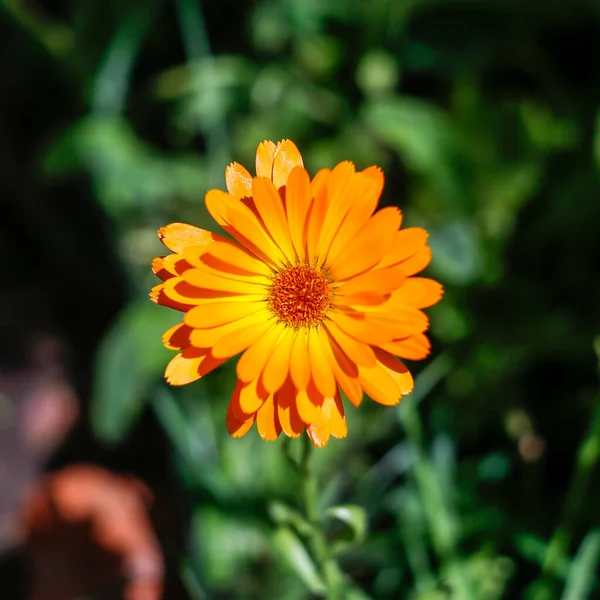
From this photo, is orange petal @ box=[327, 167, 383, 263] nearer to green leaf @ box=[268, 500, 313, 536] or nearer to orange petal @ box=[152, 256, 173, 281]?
orange petal @ box=[152, 256, 173, 281]

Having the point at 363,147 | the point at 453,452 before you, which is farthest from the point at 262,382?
the point at 363,147

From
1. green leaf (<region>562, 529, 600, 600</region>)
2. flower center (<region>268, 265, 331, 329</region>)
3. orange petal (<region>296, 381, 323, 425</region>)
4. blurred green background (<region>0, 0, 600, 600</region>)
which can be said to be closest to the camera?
orange petal (<region>296, 381, 323, 425</region>)

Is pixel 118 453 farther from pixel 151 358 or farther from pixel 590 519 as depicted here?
pixel 590 519

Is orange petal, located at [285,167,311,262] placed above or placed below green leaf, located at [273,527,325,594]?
above

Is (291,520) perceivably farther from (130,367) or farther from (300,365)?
(130,367)

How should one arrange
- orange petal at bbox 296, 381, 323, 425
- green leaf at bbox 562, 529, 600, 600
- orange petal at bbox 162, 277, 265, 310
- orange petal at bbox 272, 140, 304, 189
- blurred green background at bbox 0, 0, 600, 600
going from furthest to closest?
blurred green background at bbox 0, 0, 600, 600
green leaf at bbox 562, 529, 600, 600
orange petal at bbox 272, 140, 304, 189
orange petal at bbox 162, 277, 265, 310
orange petal at bbox 296, 381, 323, 425

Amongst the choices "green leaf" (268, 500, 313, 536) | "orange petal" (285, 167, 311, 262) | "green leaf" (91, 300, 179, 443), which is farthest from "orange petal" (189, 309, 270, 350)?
"green leaf" (91, 300, 179, 443)

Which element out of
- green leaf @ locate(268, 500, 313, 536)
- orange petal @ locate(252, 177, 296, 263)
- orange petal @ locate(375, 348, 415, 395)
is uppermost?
orange petal @ locate(252, 177, 296, 263)
